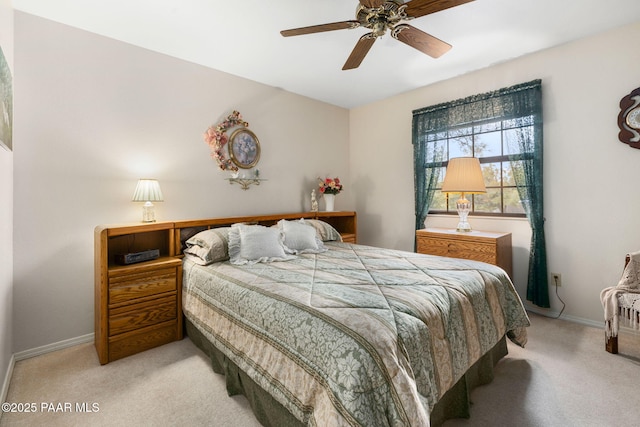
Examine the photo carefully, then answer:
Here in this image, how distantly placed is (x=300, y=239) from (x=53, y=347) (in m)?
2.19

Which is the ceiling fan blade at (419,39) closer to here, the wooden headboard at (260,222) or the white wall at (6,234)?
the wooden headboard at (260,222)

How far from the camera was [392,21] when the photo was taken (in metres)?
1.89

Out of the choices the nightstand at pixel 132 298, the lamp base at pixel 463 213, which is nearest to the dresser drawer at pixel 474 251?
the lamp base at pixel 463 213

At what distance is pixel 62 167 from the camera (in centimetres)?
239

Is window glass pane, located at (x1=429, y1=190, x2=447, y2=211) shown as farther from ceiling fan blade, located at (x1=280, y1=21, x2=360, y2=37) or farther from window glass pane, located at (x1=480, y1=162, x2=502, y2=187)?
ceiling fan blade, located at (x1=280, y1=21, x2=360, y2=37)

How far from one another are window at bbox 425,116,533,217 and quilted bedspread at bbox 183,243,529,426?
1.56m

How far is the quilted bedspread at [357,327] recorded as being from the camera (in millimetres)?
1052

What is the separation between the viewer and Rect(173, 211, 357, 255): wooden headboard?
2.74m

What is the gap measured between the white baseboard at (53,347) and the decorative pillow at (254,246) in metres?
1.44

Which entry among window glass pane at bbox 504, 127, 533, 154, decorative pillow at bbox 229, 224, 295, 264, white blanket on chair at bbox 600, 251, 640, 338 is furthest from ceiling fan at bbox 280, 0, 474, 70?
white blanket on chair at bbox 600, 251, 640, 338

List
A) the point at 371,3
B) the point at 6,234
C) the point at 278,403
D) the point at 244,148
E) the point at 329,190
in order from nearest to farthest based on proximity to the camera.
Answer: the point at 278,403
the point at 371,3
the point at 6,234
the point at 244,148
the point at 329,190

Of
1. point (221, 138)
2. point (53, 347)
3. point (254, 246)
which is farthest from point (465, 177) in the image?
point (53, 347)

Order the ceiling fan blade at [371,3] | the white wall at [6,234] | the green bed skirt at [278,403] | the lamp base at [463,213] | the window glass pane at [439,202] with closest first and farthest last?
the green bed skirt at [278,403] < the ceiling fan blade at [371,3] < the white wall at [6,234] < the lamp base at [463,213] < the window glass pane at [439,202]

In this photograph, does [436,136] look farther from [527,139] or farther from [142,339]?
[142,339]
